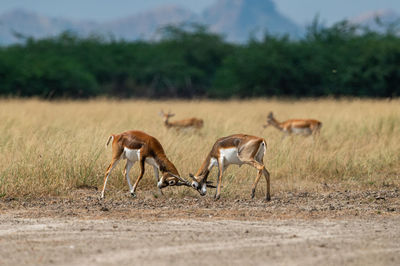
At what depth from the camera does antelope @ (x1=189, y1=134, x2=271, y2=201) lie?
9.62 metres

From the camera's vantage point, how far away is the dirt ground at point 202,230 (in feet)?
20.3

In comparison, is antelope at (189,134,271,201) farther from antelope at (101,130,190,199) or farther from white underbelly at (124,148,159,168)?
white underbelly at (124,148,159,168)

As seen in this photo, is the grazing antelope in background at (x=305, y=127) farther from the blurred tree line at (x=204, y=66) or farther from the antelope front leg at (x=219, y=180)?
the blurred tree line at (x=204, y=66)

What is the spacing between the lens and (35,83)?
1464 inches

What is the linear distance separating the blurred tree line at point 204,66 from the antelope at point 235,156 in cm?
2556

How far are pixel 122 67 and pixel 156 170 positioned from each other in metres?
→ 35.7

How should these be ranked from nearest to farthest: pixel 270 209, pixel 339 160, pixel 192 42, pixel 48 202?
pixel 270 209, pixel 48 202, pixel 339 160, pixel 192 42

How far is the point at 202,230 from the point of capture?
24.4ft

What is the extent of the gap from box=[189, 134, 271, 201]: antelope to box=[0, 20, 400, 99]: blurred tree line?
2556 cm

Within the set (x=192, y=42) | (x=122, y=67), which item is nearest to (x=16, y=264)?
(x=122, y=67)

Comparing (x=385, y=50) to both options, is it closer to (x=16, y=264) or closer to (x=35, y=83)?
(x=35, y=83)

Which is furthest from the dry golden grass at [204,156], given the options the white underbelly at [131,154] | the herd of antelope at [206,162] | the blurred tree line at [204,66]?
the blurred tree line at [204,66]

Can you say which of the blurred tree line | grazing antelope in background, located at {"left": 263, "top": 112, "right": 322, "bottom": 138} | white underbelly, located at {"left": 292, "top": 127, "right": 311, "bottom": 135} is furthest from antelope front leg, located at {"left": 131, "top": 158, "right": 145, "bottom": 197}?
the blurred tree line

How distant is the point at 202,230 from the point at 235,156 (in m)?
2.51
